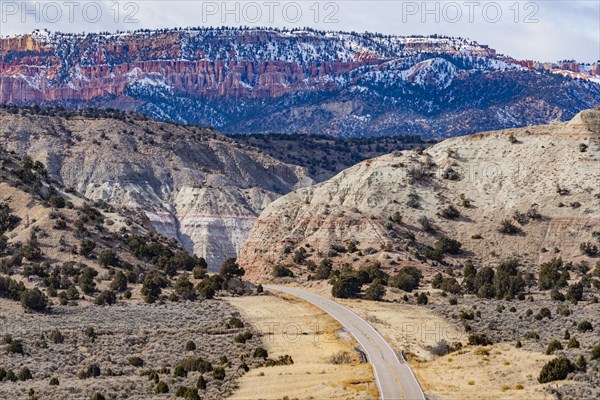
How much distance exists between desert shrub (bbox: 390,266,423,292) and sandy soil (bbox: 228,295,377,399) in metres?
9.43

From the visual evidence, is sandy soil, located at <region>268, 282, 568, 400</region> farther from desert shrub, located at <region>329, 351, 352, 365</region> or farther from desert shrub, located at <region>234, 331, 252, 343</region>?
desert shrub, located at <region>234, 331, 252, 343</region>

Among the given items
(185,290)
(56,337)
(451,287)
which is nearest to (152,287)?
(185,290)

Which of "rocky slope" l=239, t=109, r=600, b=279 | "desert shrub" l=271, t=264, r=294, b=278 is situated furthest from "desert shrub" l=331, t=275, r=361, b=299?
"desert shrub" l=271, t=264, r=294, b=278

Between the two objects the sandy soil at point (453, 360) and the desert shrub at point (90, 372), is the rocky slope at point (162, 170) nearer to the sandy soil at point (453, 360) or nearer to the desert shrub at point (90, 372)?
the sandy soil at point (453, 360)

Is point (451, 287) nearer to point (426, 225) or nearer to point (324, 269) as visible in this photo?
point (324, 269)

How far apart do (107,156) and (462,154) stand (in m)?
74.5

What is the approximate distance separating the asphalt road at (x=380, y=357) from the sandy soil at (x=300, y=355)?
2.03 ft

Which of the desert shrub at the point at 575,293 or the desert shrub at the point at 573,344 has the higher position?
the desert shrub at the point at 575,293

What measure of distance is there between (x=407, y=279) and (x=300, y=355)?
27.6 meters

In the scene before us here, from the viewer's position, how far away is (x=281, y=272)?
338 ft

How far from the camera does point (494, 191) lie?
112 meters

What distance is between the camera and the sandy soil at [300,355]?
184 feet

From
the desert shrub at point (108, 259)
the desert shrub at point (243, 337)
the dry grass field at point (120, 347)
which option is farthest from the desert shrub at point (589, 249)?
the desert shrub at point (108, 259)

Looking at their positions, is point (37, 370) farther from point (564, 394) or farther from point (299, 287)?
point (299, 287)
